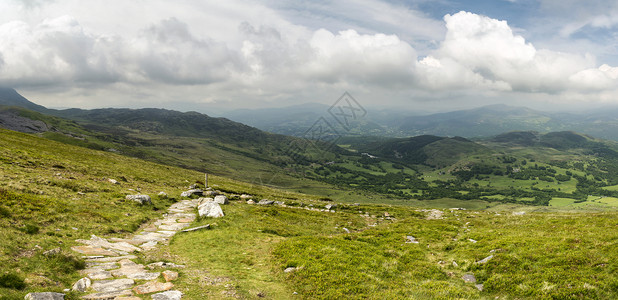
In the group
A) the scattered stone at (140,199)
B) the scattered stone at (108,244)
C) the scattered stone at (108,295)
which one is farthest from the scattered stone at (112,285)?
the scattered stone at (140,199)

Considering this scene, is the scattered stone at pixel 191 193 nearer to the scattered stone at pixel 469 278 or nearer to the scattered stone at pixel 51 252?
the scattered stone at pixel 51 252

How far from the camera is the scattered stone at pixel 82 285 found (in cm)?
1099

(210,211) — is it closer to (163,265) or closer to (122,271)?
(163,265)

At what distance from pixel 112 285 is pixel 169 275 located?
2.51m

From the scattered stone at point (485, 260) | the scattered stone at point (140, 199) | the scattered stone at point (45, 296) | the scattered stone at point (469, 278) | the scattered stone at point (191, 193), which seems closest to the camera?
the scattered stone at point (45, 296)

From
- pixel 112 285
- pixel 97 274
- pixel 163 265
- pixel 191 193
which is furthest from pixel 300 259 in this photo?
pixel 191 193

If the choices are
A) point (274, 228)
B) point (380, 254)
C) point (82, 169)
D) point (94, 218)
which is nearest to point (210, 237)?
point (274, 228)

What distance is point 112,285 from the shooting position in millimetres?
12023

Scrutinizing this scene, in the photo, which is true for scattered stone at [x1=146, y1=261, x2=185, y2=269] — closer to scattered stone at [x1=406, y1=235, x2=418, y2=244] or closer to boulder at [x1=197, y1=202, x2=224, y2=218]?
boulder at [x1=197, y1=202, x2=224, y2=218]

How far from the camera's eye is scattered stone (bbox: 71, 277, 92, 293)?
11.0m

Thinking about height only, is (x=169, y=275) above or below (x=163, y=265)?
above

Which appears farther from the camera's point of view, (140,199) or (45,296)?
(140,199)

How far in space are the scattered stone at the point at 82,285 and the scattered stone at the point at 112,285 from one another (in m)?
0.23

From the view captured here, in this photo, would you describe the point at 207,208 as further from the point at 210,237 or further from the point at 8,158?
the point at 8,158
